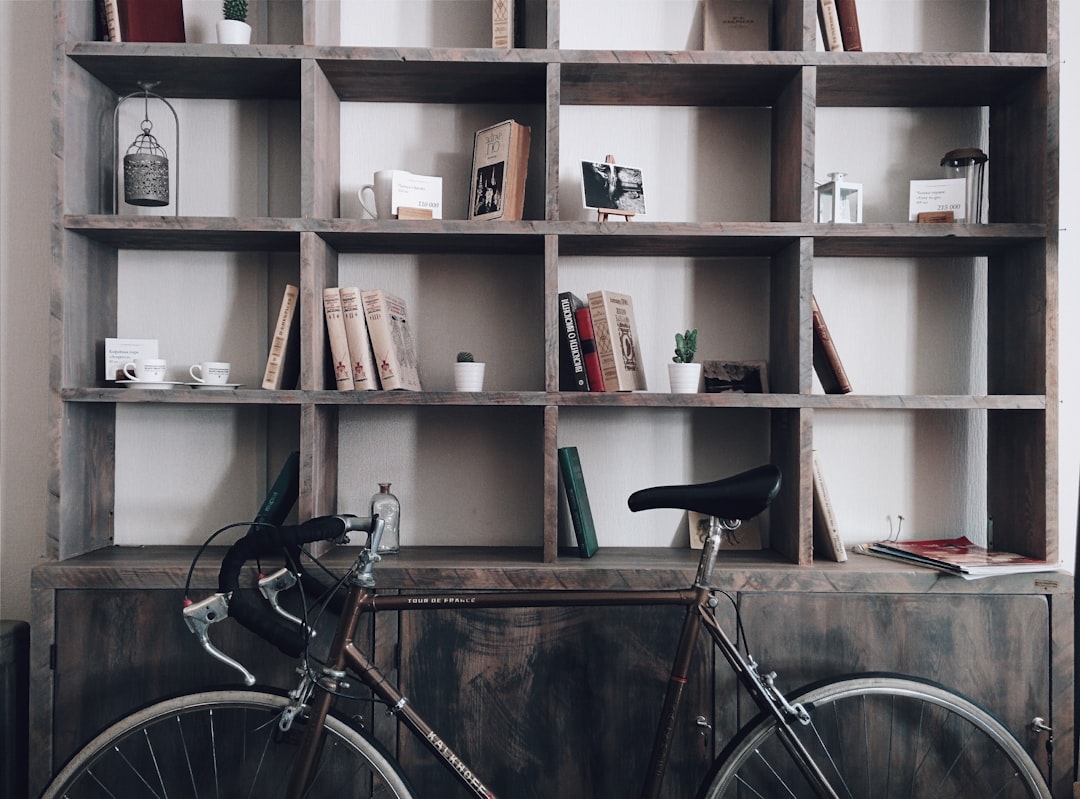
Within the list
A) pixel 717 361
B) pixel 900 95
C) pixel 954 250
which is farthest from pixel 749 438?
pixel 900 95

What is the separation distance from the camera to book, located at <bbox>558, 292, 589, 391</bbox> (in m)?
1.88

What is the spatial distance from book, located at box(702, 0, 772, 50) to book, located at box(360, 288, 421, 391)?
1079mm

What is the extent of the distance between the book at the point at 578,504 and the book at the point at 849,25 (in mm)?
1205

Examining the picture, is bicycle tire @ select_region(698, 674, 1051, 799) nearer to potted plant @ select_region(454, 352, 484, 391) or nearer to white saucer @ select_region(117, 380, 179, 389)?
potted plant @ select_region(454, 352, 484, 391)

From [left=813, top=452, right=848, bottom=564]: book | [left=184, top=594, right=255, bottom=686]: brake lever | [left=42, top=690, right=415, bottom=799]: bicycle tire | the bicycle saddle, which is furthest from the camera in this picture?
[left=813, top=452, right=848, bottom=564]: book

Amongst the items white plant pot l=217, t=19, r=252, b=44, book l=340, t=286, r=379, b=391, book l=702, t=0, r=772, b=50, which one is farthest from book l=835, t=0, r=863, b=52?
white plant pot l=217, t=19, r=252, b=44

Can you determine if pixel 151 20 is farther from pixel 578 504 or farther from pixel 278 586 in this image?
pixel 578 504

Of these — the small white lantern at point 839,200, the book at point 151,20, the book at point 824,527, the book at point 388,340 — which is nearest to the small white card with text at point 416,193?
the book at point 388,340

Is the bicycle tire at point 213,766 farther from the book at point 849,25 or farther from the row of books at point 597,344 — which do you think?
the book at point 849,25

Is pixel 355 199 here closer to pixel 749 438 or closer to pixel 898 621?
pixel 749 438

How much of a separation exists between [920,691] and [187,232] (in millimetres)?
1936

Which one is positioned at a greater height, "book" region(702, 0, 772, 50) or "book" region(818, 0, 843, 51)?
"book" region(702, 0, 772, 50)

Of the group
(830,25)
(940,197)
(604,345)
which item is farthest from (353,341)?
(940,197)

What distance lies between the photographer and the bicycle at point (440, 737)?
144cm
